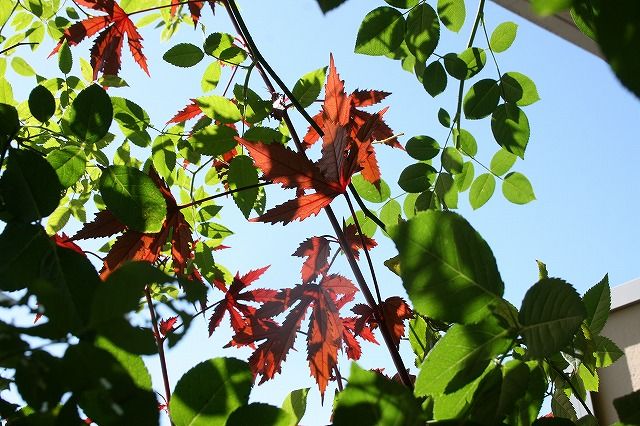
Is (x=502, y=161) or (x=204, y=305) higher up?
(x=502, y=161)

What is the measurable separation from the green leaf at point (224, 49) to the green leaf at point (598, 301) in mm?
566

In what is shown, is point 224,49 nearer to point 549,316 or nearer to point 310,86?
point 310,86

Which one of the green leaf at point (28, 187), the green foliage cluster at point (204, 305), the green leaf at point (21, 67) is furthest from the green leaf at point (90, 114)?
the green leaf at point (21, 67)

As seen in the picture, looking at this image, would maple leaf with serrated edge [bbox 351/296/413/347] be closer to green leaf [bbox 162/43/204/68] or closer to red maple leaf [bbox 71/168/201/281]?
red maple leaf [bbox 71/168/201/281]

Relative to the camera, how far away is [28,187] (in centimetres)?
39

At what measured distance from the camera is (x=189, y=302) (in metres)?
0.29

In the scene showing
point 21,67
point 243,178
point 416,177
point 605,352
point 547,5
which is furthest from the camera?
point 21,67

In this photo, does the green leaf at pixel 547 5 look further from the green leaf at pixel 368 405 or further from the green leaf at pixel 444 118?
the green leaf at pixel 444 118

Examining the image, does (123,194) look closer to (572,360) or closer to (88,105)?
(88,105)

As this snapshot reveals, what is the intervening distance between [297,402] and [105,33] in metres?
0.71

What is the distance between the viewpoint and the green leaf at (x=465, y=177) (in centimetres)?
111

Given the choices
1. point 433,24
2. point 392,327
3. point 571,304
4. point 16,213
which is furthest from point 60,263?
point 433,24

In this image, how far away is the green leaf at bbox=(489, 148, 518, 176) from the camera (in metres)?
1.08

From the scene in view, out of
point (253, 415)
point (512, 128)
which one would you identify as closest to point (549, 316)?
point (253, 415)
